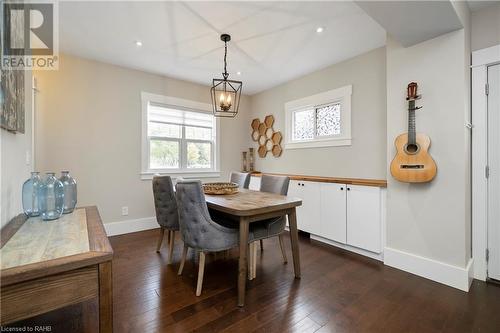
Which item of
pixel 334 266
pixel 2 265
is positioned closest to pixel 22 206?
pixel 2 265

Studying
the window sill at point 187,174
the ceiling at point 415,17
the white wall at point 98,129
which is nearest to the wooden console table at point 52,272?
the ceiling at point 415,17

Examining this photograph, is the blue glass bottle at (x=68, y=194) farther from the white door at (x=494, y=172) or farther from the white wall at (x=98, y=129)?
the white door at (x=494, y=172)

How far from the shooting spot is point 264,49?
3.05m

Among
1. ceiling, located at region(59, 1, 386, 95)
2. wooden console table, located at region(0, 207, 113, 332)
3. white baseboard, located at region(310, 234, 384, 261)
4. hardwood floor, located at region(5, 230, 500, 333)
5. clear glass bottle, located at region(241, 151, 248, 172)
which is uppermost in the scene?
ceiling, located at region(59, 1, 386, 95)

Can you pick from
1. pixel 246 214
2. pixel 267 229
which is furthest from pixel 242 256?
pixel 267 229

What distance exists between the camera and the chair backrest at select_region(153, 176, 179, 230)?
2.51 metres

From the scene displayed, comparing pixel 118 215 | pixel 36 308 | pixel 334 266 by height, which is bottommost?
pixel 334 266

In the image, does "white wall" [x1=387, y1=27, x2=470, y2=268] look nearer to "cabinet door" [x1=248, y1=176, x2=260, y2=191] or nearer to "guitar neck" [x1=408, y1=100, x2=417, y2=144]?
"guitar neck" [x1=408, y1=100, x2=417, y2=144]

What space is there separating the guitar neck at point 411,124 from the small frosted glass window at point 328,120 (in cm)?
122

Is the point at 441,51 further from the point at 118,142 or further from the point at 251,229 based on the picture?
the point at 118,142

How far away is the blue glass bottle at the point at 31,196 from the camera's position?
1484 millimetres

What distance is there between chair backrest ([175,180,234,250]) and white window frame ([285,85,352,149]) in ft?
7.91

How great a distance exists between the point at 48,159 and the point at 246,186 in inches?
108

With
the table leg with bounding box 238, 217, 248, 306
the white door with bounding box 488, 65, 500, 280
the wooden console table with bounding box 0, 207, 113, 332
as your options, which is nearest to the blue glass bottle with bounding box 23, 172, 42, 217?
the wooden console table with bounding box 0, 207, 113, 332
